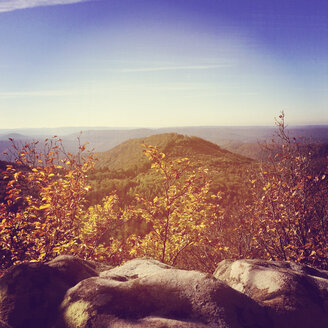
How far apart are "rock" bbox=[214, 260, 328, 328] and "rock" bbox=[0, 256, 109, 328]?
11.6 ft

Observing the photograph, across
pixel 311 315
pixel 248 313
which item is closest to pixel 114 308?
pixel 248 313

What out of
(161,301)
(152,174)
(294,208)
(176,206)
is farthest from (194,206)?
(152,174)

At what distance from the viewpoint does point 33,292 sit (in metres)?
4.10

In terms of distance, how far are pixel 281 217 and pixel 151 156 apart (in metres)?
7.13

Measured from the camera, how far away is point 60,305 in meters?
3.90

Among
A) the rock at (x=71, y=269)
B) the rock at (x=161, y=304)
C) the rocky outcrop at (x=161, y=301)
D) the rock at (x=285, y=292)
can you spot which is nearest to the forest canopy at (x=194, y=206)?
the rock at (x=71, y=269)

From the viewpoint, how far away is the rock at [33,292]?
3771mm

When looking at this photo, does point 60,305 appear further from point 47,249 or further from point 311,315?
point 47,249

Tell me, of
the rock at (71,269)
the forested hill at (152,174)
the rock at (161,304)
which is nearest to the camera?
the rock at (161,304)

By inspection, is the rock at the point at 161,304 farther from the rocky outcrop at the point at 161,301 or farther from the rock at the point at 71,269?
the rock at the point at 71,269

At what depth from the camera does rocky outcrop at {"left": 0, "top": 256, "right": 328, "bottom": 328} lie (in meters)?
3.44

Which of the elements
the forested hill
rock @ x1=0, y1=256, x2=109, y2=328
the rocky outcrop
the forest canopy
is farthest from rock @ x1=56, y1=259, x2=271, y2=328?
the forested hill

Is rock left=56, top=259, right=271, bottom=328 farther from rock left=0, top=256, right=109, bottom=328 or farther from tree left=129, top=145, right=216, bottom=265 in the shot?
tree left=129, top=145, right=216, bottom=265

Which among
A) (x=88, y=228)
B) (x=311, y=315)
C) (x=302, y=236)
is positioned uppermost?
(x=311, y=315)
